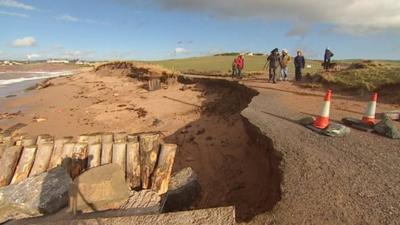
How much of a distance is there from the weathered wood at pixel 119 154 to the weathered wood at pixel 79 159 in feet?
2.41

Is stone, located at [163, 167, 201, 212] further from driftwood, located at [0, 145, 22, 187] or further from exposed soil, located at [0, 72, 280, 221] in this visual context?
driftwood, located at [0, 145, 22, 187]

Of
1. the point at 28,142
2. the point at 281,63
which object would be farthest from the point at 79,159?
the point at 281,63

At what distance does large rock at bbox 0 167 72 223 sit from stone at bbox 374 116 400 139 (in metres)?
7.00

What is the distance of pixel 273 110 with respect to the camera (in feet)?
36.8

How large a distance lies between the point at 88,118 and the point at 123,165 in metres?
11.2

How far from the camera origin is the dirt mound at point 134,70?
96.7 ft

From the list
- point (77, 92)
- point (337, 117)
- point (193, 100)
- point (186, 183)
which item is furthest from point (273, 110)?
point (77, 92)

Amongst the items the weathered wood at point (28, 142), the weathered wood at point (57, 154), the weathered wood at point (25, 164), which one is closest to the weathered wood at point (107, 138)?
the weathered wood at point (57, 154)

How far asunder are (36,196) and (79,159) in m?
1.26

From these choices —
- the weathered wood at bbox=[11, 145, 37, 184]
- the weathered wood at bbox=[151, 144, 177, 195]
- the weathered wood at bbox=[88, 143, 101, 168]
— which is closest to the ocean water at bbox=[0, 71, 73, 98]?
the weathered wood at bbox=[11, 145, 37, 184]

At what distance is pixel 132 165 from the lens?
775 centimetres

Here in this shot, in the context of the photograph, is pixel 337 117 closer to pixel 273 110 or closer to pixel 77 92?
pixel 273 110

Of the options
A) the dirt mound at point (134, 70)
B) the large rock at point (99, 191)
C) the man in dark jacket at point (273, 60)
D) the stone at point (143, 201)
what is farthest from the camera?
the dirt mound at point (134, 70)

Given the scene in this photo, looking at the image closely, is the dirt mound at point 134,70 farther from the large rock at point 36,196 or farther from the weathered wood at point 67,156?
the large rock at point 36,196
